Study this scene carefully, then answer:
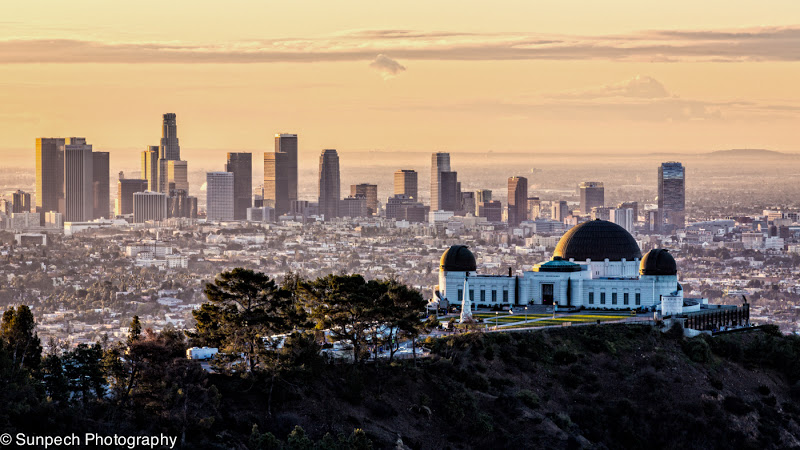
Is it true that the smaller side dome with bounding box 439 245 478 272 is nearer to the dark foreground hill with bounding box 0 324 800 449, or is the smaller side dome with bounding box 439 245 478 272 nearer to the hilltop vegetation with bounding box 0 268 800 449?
the hilltop vegetation with bounding box 0 268 800 449

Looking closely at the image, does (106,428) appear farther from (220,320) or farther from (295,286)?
(295,286)

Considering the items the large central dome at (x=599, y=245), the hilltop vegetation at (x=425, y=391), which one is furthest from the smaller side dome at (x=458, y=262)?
the hilltop vegetation at (x=425, y=391)

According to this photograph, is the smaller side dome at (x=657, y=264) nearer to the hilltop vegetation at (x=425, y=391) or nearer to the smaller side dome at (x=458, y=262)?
the hilltop vegetation at (x=425, y=391)

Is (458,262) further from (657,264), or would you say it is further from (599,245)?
(657,264)

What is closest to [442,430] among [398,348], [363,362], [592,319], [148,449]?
[363,362]

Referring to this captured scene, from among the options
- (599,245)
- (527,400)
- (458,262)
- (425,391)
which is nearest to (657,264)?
(599,245)

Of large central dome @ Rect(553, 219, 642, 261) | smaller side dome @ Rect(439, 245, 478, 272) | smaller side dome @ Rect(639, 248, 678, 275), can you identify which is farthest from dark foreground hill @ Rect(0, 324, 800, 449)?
smaller side dome @ Rect(439, 245, 478, 272)

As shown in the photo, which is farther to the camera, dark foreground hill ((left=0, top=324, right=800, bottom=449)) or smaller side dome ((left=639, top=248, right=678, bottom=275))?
smaller side dome ((left=639, top=248, right=678, bottom=275))
